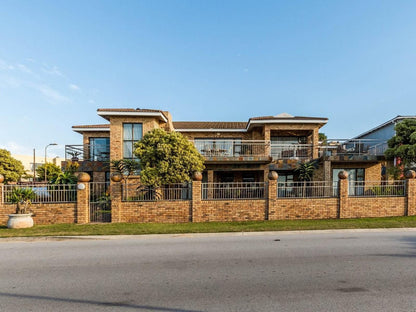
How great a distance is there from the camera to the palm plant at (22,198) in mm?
10164

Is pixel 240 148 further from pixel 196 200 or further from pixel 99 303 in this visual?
pixel 99 303

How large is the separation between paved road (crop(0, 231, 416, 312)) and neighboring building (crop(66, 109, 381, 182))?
356 inches

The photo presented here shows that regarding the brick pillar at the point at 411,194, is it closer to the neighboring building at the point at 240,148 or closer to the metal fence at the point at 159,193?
the neighboring building at the point at 240,148

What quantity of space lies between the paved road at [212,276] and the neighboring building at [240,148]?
904 cm

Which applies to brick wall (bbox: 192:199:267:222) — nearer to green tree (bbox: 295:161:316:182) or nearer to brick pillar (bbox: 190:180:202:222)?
brick pillar (bbox: 190:180:202:222)

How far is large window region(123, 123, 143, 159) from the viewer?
15602 mm

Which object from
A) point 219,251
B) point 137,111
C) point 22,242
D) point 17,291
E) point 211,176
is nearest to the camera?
point 17,291

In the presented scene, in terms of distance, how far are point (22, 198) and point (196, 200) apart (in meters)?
8.24

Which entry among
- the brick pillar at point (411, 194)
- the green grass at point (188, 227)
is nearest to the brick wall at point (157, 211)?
the green grass at point (188, 227)

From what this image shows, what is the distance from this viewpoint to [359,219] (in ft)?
36.0

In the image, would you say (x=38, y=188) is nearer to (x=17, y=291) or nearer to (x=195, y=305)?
(x=17, y=291)

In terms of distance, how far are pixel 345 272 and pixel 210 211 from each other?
23.1 feet

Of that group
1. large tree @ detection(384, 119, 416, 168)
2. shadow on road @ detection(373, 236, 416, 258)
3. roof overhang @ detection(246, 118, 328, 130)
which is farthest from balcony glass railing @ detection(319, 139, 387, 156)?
shadow on road @ detection(373, 236, 416, 258)

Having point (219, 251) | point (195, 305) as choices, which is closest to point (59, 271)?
point (195, 305)
